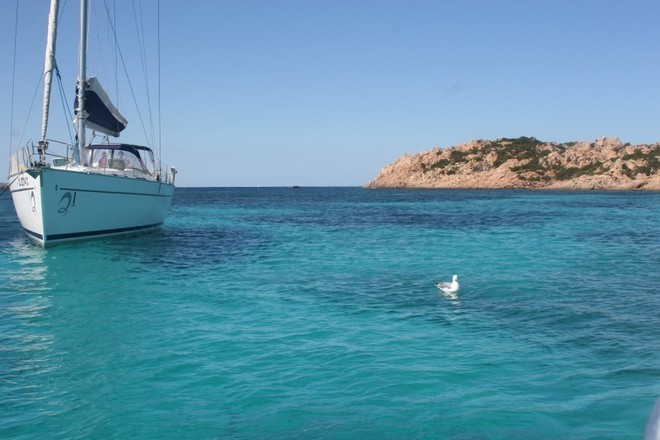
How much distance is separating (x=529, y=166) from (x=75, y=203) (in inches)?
5442

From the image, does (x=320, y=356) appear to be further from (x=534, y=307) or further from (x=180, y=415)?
(x=534, y=307)

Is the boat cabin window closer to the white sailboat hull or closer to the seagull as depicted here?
the white sailboat hull

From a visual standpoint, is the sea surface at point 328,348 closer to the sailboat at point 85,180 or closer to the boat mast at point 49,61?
the sailboat at point 85,180

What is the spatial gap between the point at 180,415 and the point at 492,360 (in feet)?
17.3

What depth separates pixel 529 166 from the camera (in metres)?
145

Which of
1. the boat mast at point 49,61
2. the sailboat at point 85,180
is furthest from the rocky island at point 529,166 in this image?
the boat mast at point 49,61

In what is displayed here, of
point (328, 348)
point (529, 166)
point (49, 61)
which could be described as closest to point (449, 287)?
point (328, 348)

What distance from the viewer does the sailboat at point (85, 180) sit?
22.5 m

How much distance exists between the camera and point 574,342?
1046 centimetres

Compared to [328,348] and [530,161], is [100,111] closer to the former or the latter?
[328,348]

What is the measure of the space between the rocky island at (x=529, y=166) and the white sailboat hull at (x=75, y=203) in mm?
112313

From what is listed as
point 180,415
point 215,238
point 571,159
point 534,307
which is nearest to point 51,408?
point 180,415

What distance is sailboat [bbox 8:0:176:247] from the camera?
73.7 ft

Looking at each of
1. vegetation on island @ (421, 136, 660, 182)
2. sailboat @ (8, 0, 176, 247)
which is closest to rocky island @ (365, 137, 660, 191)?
vegetation on island @ (421, 136, 660, 182)
